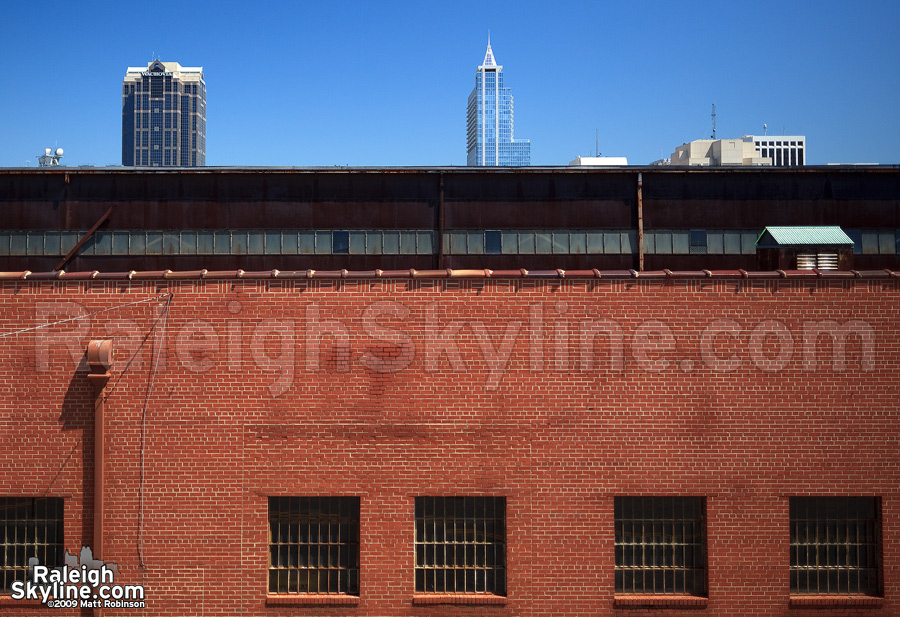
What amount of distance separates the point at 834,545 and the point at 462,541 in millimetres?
5772

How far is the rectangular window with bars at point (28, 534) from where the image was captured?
10.7m

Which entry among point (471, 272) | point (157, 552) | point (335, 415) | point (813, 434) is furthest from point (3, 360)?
point (813, 434)

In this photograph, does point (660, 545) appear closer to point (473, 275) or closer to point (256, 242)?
point (473, 275)

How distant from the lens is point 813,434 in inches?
416

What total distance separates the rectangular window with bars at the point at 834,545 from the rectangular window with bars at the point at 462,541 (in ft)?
15.0

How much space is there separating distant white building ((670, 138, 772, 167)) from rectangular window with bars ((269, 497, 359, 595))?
42.5 m

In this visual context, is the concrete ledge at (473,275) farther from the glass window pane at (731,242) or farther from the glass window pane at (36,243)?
the glass window pane at (36,243)

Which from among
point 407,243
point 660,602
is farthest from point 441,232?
point 660,602

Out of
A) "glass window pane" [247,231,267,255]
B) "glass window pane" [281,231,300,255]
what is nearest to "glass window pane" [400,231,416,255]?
"glass window pane" [281,231,300,255]

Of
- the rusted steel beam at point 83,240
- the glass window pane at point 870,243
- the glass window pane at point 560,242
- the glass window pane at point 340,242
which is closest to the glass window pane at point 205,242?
the rusted steel beam at point 83,240

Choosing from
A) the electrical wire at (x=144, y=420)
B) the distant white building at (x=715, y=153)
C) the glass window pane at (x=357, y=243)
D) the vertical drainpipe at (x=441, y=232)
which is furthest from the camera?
the distant white building at (x=715, y=153)

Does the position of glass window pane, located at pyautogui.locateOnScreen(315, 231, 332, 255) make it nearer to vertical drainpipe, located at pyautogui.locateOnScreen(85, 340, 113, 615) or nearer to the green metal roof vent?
vertical drainpipe, located at pyautogui.locateOnScreen(85, 340, 113, 615)

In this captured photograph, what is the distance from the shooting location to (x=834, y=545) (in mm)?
10695

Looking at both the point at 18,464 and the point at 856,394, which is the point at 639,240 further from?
the point at 18,464
